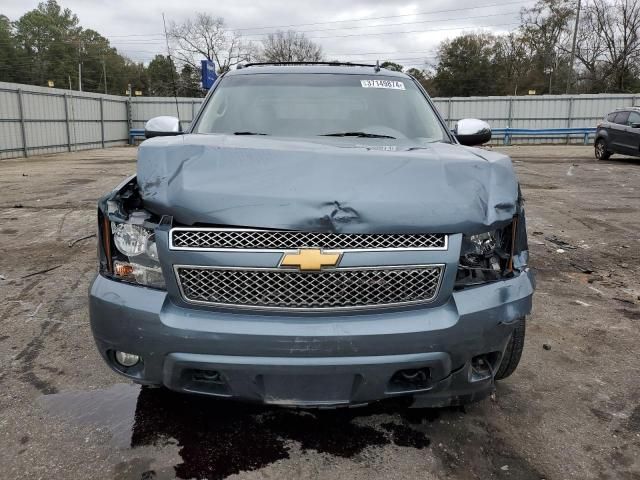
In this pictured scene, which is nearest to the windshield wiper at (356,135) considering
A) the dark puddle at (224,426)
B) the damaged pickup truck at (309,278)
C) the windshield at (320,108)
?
the windshield at (320,108)

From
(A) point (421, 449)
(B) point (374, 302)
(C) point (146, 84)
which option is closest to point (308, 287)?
(B) point (374, 302)

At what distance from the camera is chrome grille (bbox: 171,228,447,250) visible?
76.9 inches

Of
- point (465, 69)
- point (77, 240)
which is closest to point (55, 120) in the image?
point (77, 240)

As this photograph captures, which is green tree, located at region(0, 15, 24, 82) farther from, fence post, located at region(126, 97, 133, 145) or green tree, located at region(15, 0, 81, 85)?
fence post, located at region(126, 97, 133, 145)

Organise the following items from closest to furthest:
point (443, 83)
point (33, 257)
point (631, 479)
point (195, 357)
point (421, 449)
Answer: point (195, 357)
point (631, 479)
point (421, 449)
point (33, 257)
point (443, 83)

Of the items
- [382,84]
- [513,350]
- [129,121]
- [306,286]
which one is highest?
[129,121]

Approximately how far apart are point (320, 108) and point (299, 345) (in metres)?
2.00

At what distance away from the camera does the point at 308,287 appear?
1.96 m

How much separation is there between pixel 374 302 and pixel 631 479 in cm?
129

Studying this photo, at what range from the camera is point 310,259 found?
1.93m

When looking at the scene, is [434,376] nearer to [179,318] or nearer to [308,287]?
[308,287]

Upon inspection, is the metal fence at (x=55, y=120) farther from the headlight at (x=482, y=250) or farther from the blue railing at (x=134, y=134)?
the headlight at (x=482, y=250)

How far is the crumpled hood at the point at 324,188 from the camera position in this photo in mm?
1958

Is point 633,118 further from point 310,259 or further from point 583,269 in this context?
point 310,259
